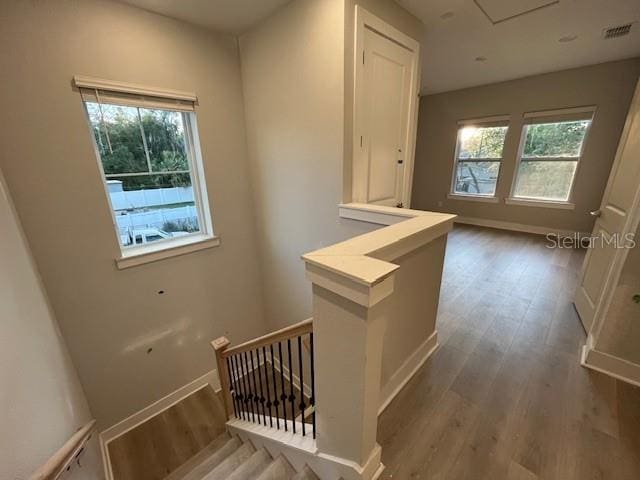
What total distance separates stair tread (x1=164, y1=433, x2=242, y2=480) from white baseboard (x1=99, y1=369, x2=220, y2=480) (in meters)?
0.55

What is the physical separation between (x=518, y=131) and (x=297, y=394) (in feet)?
18.4

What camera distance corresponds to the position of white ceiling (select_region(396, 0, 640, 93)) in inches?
90.7

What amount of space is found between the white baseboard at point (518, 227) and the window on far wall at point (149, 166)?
14.1ft

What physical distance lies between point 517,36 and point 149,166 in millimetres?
4128

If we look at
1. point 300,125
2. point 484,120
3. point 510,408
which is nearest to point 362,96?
point 300,125

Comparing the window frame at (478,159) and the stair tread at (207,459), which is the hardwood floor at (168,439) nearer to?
the stair tread at (207,459)

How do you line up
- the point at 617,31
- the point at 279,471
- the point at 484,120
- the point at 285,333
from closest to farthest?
the point at 285,333, the point at 279,471, the point at 617,31, the point at 484,120

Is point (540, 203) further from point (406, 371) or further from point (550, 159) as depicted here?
point (406, 371)

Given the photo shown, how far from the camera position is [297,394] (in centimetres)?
307

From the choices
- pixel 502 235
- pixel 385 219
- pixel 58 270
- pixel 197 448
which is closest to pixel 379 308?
pixel 385 219

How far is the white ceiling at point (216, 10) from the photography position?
78.3 inches

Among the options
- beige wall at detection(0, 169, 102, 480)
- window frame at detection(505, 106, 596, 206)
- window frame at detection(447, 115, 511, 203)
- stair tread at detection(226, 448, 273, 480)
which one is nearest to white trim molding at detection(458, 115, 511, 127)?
window frame at detection(447, 115, 511, 203)

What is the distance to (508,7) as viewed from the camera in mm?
2311

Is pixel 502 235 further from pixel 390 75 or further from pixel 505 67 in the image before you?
pixel 390 75
